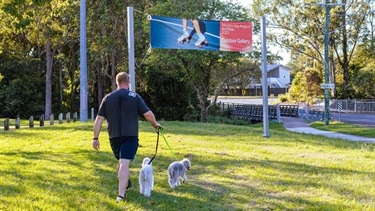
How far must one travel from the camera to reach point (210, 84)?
3372cm

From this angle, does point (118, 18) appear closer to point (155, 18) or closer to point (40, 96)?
point (40, 96)

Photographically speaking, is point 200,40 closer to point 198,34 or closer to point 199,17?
point 198,34

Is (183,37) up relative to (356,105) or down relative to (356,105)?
up

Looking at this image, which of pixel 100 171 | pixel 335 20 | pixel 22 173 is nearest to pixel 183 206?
pixel 100 171

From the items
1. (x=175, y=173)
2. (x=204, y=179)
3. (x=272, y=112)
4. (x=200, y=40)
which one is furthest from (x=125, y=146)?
(x=272, y=112)

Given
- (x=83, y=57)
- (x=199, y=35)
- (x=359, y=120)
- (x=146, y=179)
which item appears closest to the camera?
(x=146, y=179)

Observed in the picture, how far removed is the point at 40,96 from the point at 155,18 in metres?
30.8

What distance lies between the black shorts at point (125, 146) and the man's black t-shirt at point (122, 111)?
75mm

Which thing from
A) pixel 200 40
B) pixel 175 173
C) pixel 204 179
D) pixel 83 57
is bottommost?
pixel 204 179

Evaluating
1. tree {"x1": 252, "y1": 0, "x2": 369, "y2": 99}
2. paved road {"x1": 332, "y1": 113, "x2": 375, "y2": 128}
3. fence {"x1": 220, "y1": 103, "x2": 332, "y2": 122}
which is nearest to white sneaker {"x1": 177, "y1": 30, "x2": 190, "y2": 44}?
paved road {"x1": 332, "y1": 113, "x2": 375, "y2": 128}

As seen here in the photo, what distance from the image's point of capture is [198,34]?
540 inches

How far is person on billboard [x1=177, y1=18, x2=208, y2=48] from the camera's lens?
13617 mm

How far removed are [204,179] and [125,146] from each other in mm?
2254

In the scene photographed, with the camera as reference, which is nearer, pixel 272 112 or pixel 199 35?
pixel 199 35
